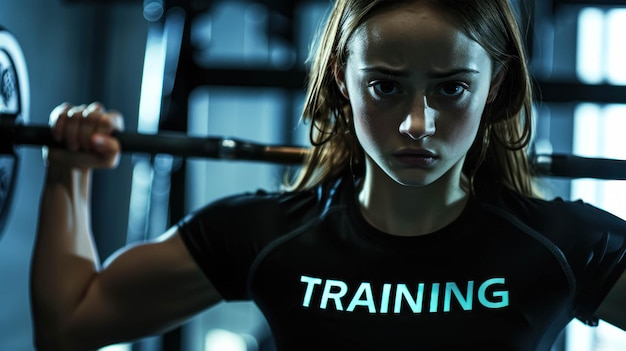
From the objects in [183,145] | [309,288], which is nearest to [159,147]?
[183,145]

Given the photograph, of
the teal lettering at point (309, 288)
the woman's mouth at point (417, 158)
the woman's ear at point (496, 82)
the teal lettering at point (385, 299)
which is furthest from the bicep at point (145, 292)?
the woman's ear at point (496, 82)

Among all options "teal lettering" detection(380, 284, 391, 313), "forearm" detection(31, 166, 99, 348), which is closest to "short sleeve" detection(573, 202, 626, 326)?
"teal lettering" detection(380, 284, 391, 313)

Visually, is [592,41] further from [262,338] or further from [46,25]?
[46,25]

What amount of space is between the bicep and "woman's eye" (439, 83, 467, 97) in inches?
17.2

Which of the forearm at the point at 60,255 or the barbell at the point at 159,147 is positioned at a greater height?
the barbell at the point at 159,147

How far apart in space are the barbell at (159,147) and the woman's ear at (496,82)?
0.20 meters

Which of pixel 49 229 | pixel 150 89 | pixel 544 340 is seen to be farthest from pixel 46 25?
pixel 544 340

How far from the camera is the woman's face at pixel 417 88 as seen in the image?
0.90 m

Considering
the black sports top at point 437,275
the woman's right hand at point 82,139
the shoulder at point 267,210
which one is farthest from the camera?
the woman's right hand at point 82,139

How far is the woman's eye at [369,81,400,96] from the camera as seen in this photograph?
3.05 feet

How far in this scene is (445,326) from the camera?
101cm

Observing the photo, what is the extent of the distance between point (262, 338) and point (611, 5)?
1609 mm

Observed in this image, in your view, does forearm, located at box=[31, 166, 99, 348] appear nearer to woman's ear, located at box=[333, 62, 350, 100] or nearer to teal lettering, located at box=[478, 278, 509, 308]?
woman's ear, located at box=[333, 62, 350, 100]

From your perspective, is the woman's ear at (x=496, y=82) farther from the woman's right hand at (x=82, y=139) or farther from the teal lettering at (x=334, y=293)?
the woman's right hand at (x=82, y=139)
